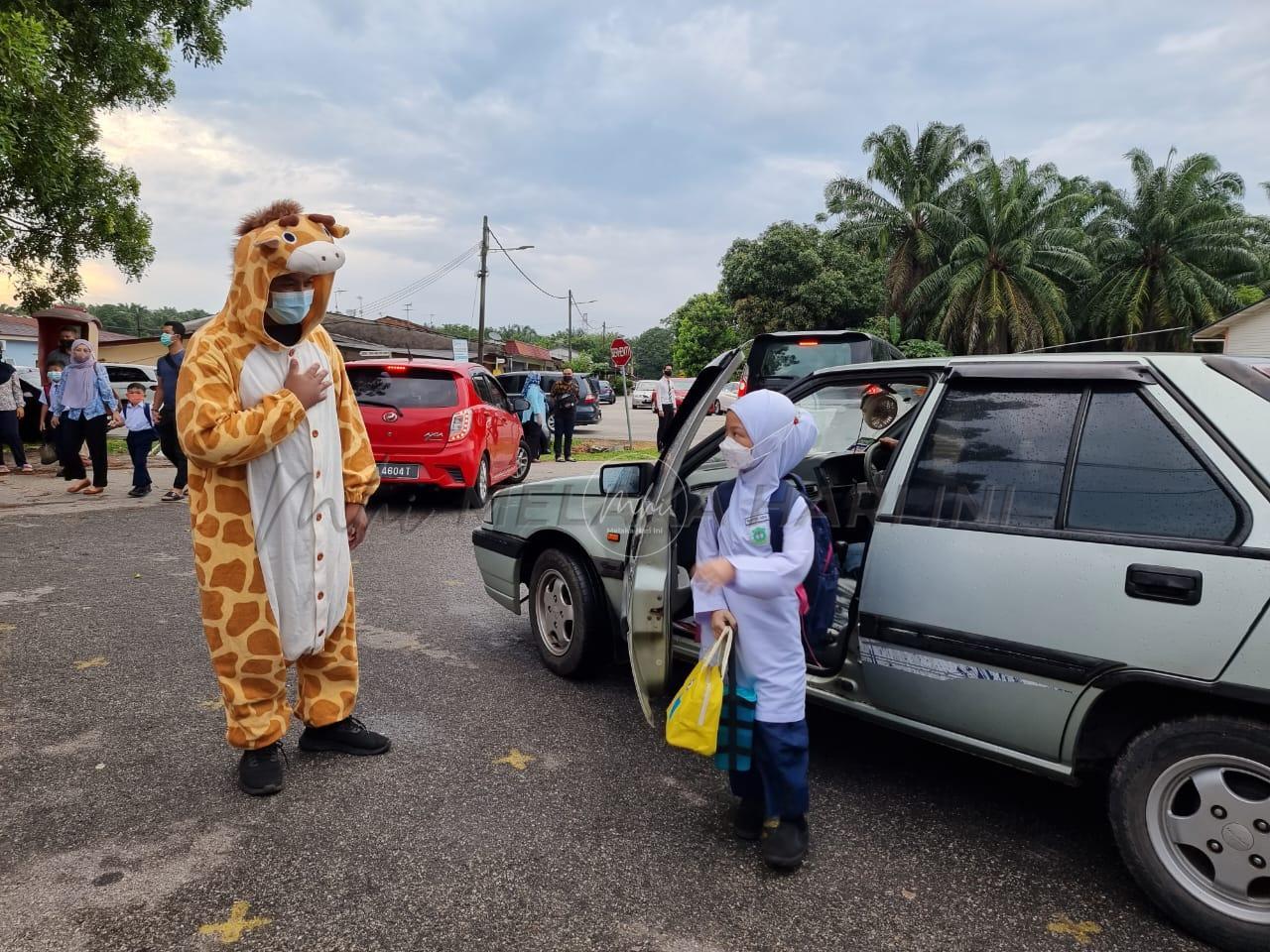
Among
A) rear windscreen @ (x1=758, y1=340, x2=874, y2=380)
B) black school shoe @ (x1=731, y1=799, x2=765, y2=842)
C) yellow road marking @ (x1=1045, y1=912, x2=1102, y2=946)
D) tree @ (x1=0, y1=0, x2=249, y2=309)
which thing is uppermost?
tree @ (x1=0, y1=0, x2=249, y2=309)

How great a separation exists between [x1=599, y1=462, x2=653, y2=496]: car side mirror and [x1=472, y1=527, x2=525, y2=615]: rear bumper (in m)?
0.79

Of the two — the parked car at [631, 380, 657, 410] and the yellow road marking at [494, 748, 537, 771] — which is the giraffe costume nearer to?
the yellow road marking at [494, 748, 537, 771]

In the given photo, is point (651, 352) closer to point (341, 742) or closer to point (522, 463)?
point (522, 463)

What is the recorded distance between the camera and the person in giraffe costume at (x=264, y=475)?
2814mm

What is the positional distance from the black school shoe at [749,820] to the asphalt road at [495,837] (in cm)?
7

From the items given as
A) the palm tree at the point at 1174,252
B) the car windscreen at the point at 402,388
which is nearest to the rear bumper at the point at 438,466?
the car windscreen at the point at 402,388

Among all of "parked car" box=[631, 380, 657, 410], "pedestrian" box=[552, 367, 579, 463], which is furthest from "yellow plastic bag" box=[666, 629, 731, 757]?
"parked car" box=[631, 380, 657, 410]

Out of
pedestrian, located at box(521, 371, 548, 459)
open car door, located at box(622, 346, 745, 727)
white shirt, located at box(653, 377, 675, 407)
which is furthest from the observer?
white shirt, located at box(653, 377, 675, 407)

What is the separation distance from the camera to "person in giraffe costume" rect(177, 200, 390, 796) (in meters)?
2.81

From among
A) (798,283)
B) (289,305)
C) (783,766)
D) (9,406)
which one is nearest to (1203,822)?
(783,766)

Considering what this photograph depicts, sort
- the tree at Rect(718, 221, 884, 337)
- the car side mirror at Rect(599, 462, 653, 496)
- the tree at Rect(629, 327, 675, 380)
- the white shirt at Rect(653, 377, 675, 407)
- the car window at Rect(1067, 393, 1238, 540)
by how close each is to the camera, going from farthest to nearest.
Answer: the tree at Rect(629, 327, 675, 380)
the tree at Rect(718, 221, 884, 337)
the white shirt at Rect(653, 377, 675, 407)
the car side mirror at Rect(599, 462, 653, 496)
the car window at Rect(1067, 393, 1238, 540)

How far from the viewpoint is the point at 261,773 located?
9.85ft

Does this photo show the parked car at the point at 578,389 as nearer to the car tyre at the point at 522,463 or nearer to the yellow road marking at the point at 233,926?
the car tyre at the point at 522,463

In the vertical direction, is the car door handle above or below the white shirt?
below
